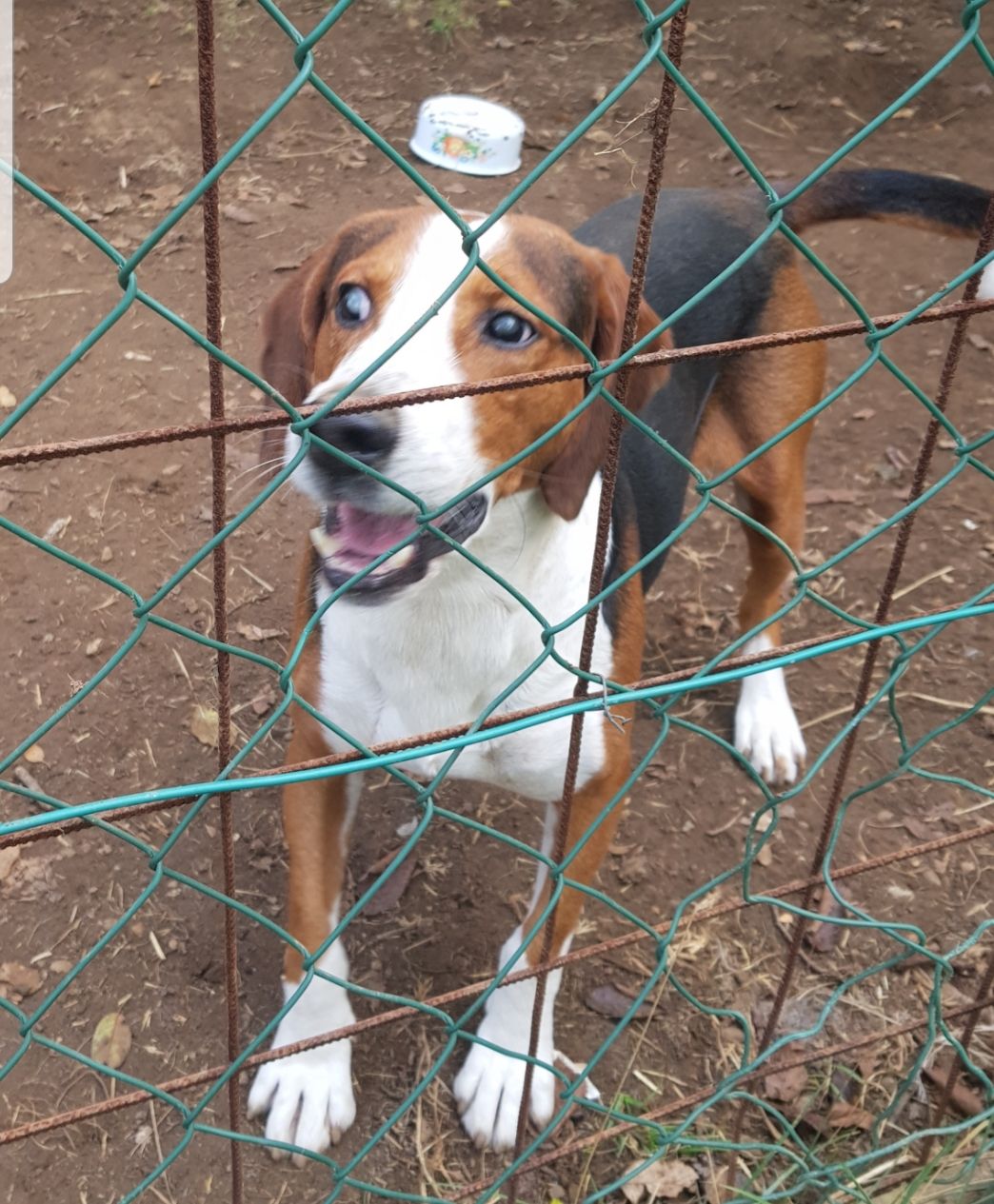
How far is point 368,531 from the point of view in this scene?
6.12ft

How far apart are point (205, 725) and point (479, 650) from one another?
1.21m

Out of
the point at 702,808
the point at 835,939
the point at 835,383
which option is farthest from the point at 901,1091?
the point at 835,383

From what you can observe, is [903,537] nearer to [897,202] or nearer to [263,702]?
[897,202]

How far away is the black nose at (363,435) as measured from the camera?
156 centimetres

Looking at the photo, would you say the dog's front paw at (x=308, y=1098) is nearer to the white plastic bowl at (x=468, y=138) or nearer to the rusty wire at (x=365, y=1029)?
the rusty wire at (x=365, y=1029)

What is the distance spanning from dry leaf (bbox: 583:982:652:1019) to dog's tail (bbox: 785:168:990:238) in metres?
1.80

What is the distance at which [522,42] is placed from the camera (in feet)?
21.4

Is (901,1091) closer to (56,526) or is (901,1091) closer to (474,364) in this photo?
(474,364)

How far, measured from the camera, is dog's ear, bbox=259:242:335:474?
7.30ft

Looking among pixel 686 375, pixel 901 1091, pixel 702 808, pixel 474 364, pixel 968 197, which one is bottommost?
pixel 702 808

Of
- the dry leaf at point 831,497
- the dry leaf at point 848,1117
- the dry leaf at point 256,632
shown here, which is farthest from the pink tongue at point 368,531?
the dry leaf at point 831,497

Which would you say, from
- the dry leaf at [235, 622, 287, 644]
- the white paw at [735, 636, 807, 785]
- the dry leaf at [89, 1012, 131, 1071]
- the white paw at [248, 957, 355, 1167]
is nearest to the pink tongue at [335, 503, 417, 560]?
the white paw at [248, 957, 355, 1167]

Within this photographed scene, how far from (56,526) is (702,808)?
2.00 m

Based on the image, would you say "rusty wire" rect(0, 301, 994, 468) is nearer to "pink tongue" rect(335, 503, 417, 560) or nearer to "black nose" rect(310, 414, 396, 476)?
"black nose" rect(310, 414, 396, 476)
